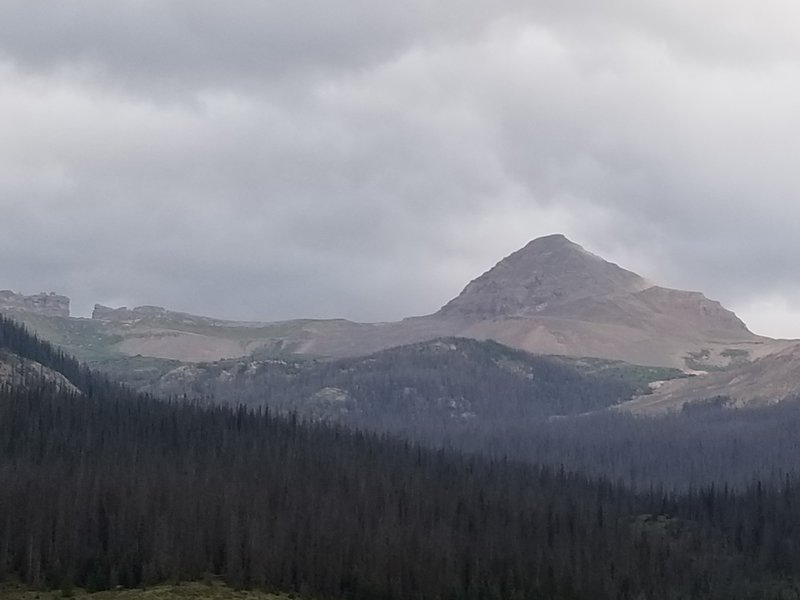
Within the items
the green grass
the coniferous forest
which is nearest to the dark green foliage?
the coniferous forest

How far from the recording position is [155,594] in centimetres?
12506

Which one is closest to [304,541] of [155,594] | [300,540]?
[300,540]

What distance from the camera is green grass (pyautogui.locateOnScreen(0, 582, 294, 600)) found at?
12450 cm

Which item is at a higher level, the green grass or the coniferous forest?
the coniferous forest

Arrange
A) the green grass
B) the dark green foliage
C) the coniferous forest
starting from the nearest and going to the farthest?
1. the green grass
2. the coniferous forest
3. the dark green foliage

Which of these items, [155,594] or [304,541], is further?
[304,541]

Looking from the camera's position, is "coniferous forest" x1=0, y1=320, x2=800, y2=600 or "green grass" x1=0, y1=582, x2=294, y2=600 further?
"coniferous forest" x1=0, y1=320, x2=800, y2=600

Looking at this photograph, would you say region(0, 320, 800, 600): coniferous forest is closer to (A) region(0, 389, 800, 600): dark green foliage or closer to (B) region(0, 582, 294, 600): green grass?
(A) region(0, 389, 800, 600): dark green foliage

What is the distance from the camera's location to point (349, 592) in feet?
472

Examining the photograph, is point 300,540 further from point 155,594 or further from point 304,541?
point 155,594

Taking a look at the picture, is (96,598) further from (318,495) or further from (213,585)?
(318,495)

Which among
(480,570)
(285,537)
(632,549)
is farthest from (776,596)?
(285,537)

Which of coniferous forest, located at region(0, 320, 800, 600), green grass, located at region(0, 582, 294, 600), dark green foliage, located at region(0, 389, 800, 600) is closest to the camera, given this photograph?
green grass, located at region(0, 582, 294, 600)

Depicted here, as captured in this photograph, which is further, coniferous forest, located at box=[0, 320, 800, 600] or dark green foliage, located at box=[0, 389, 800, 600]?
dark green foliage, located at box=[0, 389, 800, 600]
